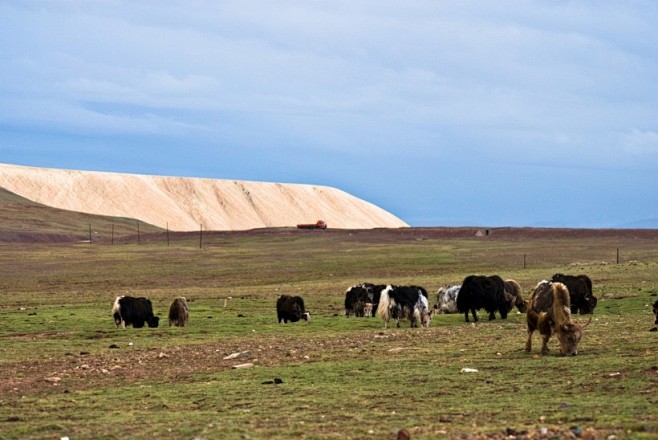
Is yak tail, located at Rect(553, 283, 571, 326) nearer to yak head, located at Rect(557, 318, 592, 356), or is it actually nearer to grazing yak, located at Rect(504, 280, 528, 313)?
yak head, located at Rect(557, 318, 592, 356)

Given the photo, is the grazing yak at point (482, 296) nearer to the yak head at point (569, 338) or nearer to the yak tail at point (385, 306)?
the yak tail at point (385, 306)

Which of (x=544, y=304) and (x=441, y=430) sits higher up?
(x=544, y=304)

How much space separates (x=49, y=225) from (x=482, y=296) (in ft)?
414

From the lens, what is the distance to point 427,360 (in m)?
18.0

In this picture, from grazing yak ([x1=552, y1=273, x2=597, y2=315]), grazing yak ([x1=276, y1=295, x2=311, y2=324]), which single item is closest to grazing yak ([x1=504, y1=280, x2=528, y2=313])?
grazing yak ([x1=552, y1=273, x2=597, y2=315])

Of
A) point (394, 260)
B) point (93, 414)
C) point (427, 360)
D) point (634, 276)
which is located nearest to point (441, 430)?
point (93, 414)

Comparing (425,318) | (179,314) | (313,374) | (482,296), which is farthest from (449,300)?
(313,374)

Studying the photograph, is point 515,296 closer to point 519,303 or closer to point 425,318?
point 519,303

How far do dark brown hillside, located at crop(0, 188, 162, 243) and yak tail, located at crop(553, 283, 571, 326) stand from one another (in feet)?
373

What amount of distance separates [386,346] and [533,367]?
527 cm

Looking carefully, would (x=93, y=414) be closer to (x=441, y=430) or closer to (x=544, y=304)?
(x=441, y=430)

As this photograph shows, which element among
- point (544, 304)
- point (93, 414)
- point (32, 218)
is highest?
point (32, 218)

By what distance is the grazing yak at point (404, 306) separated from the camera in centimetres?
2758

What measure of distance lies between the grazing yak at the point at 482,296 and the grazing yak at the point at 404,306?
182 centimetres
